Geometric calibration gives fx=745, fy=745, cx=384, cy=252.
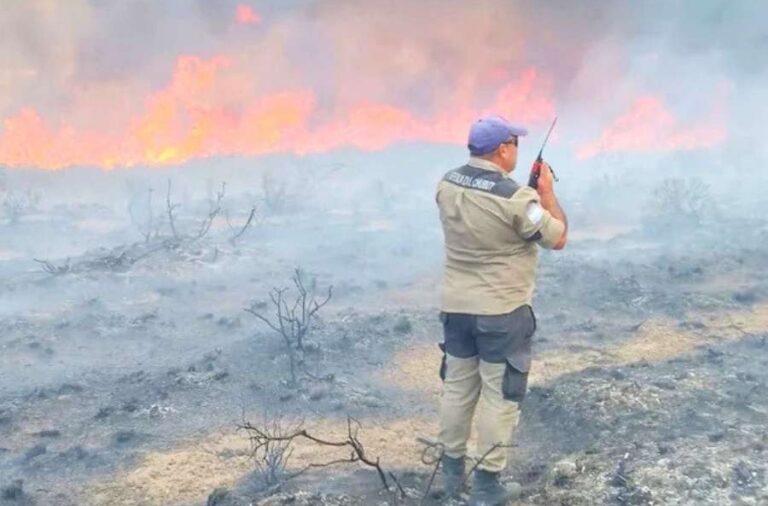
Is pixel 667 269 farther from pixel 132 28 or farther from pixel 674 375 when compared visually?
pixel 132 28

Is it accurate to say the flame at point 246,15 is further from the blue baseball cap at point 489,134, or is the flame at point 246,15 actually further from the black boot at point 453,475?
the black boot at point 453,475

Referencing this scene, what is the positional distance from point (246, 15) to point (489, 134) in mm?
21447

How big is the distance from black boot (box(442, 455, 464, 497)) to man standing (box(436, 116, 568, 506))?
17 centimetres

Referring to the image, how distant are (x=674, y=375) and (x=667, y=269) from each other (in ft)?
18.0

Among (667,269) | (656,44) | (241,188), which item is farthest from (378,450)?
(656,44)

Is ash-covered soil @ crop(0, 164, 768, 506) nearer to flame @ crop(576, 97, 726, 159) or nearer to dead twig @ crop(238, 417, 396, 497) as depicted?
dead twig @ crop(238, 417, 396, 497)

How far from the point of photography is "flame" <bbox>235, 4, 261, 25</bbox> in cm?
2339

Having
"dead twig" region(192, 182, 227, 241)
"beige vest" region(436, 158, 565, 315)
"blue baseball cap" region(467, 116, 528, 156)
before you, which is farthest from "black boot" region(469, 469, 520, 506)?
"dead twig" region(192, 182, 227, 241)

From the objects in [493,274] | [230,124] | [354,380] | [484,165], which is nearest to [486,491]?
[493,274]

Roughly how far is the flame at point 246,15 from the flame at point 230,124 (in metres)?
1.29

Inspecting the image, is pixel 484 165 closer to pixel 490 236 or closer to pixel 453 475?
pixel 490 236

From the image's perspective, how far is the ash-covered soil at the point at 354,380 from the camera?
461 cm

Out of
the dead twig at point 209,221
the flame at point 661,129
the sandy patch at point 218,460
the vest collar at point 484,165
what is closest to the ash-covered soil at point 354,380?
the sandy patch at point 218,460

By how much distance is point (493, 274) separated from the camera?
3.84 metres
